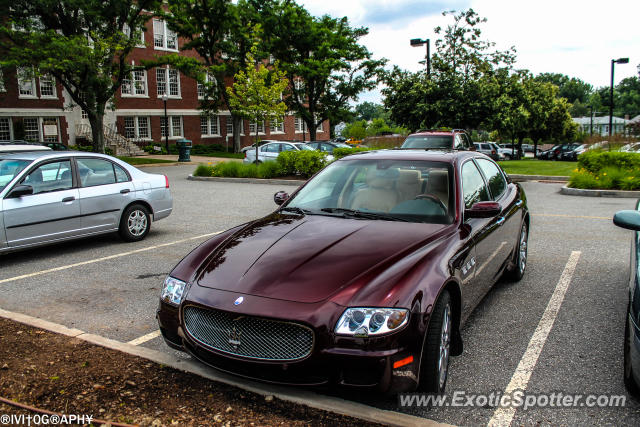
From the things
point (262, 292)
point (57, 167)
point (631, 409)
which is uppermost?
point (57, 167)

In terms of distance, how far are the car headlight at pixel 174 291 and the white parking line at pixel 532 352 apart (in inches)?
81.0

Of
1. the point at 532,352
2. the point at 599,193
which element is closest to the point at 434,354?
the point at 532,352

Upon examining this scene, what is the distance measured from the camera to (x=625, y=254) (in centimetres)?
763

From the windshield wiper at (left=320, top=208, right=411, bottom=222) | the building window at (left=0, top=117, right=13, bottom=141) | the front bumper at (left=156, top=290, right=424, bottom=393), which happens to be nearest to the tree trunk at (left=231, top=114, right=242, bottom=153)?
the building window at (left=0, top=117, right=13, bottom=141)

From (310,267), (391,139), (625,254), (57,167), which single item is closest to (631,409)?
(310,267)

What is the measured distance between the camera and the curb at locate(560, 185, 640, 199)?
14.0m

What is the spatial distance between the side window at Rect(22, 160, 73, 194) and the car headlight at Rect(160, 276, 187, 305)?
4906 millimetres

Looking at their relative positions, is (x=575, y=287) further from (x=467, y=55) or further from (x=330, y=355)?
(x=467, y=55)

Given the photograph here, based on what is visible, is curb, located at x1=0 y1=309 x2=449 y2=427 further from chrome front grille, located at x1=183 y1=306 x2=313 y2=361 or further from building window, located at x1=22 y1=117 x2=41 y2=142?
building window, located at x1=22 y1=117 x2=41 y2=142

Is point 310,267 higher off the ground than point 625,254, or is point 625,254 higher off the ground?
point 310,267

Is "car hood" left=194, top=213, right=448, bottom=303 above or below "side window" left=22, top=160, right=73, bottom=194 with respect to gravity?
below

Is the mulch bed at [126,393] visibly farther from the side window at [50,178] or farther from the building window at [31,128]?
the building window at [31,128]

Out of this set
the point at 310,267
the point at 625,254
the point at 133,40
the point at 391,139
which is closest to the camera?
the point at 310,267

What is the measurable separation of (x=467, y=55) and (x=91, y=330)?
2239 cm
